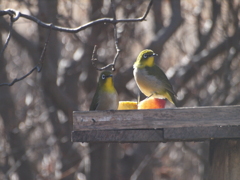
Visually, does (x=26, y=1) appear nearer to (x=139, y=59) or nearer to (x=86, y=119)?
(x=139, y=59)

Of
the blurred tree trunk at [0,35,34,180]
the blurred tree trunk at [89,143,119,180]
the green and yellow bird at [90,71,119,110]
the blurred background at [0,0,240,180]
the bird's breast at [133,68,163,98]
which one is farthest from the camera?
the blurred tree trunk at [0,35,34,180]

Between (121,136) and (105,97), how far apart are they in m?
1.04

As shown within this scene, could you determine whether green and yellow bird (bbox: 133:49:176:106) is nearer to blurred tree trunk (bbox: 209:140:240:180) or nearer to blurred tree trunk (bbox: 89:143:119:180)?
blurred tree trunk (bbox: 209:140:240:180)

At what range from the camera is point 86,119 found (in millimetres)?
3885

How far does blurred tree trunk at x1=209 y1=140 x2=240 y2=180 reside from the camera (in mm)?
4383

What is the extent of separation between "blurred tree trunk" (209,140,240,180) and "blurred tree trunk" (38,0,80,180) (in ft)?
18.4

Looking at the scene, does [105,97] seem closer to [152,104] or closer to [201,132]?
[152,104]

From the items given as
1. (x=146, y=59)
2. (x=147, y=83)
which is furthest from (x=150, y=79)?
(x=146, y=59)

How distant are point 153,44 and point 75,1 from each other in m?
2.36

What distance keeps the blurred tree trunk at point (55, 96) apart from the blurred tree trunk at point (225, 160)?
5612mm

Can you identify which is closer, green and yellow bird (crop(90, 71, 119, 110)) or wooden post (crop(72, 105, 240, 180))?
wooden post (crop(72, 105, 240, 180))

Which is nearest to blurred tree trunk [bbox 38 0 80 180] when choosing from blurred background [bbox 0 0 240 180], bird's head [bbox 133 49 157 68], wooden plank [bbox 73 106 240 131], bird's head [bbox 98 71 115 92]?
blurred background [bbox 0 0 240 180]

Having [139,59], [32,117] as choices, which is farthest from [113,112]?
[32,117]

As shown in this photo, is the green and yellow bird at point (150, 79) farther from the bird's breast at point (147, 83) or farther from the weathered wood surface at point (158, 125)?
the weathered wood surface at point (158, 125)
